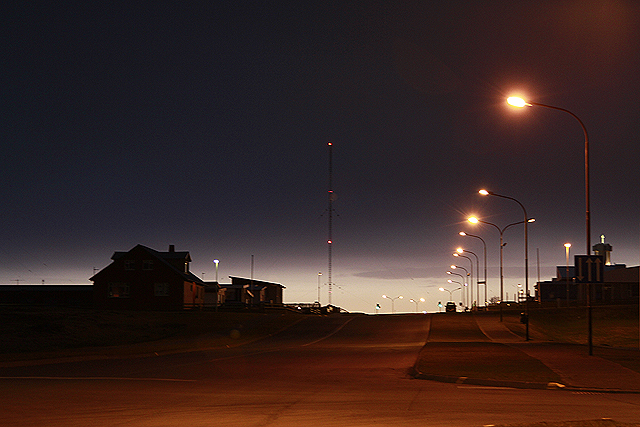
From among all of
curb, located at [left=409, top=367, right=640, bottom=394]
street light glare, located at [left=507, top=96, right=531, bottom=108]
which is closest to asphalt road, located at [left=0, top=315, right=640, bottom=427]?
curb, located at [left=409, top=367, right=640, bottom=394]

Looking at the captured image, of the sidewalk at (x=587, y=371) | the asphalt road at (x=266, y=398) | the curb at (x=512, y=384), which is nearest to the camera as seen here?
the asphalt road at (x=266, y=398)

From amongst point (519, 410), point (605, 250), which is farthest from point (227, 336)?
point (605, 250)

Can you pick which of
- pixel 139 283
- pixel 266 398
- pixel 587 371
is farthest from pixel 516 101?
pixel 139 283

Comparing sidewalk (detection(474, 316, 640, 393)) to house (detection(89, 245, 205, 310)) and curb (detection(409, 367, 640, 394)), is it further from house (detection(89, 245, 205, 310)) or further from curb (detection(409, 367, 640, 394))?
house (detection(89, 245, 205, 310))

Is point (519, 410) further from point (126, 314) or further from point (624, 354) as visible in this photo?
point (126, 314)

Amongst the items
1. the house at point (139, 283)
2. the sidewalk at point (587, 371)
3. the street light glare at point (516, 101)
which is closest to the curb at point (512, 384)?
the sidewalk at point (587, 371)

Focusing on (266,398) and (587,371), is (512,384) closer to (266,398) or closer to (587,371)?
(587,371)

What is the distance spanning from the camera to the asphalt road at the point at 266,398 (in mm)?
12031

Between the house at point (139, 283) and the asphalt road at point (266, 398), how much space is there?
5213cm

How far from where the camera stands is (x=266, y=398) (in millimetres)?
15164

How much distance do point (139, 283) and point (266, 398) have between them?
66.2 meters

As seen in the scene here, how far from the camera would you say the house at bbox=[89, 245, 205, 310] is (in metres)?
77.4

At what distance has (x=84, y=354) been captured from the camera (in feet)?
97.5

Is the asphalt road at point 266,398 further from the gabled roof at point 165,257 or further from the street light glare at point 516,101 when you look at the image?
the gabled roof at point 165,257
